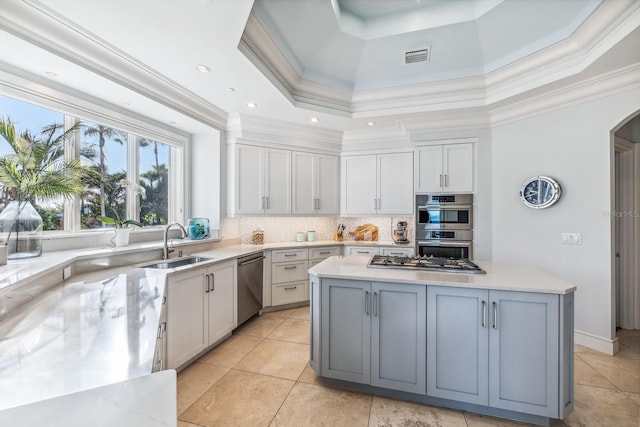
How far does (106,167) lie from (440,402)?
3.75 meters

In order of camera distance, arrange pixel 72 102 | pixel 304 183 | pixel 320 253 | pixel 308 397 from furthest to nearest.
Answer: pixel 304 183
pixel 320 253
pixel 72 102
pixel 308 397

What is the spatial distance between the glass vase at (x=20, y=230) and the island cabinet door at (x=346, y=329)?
6.92 feet

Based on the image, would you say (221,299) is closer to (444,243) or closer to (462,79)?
(444,243)

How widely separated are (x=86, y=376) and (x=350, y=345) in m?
1.78

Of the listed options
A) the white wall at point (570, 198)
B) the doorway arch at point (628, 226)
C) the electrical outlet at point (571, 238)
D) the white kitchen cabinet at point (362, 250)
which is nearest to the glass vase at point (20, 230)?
the white kitchen cabinet at point (362, 250)

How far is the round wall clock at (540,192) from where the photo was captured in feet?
10.5

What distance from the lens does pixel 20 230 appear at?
6.53 ft

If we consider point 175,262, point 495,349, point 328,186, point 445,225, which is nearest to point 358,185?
point 328,186

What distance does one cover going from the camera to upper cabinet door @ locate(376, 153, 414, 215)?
440cm

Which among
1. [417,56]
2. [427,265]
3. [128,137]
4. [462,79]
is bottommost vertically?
[427,265]

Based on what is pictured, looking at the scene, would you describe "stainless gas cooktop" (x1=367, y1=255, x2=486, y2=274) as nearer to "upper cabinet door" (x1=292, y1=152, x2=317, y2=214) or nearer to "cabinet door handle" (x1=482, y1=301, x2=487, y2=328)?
"cabinet door handle" (x1=482, y1=301, x2=487, y2=328)

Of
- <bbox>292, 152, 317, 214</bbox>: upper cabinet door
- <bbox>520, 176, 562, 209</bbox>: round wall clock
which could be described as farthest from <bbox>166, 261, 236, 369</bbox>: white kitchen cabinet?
<bbox>520, 176, 562, 209</bbox>: round wall clock

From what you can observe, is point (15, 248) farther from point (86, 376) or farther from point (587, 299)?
point (587, 299)

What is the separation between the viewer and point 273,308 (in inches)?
161
